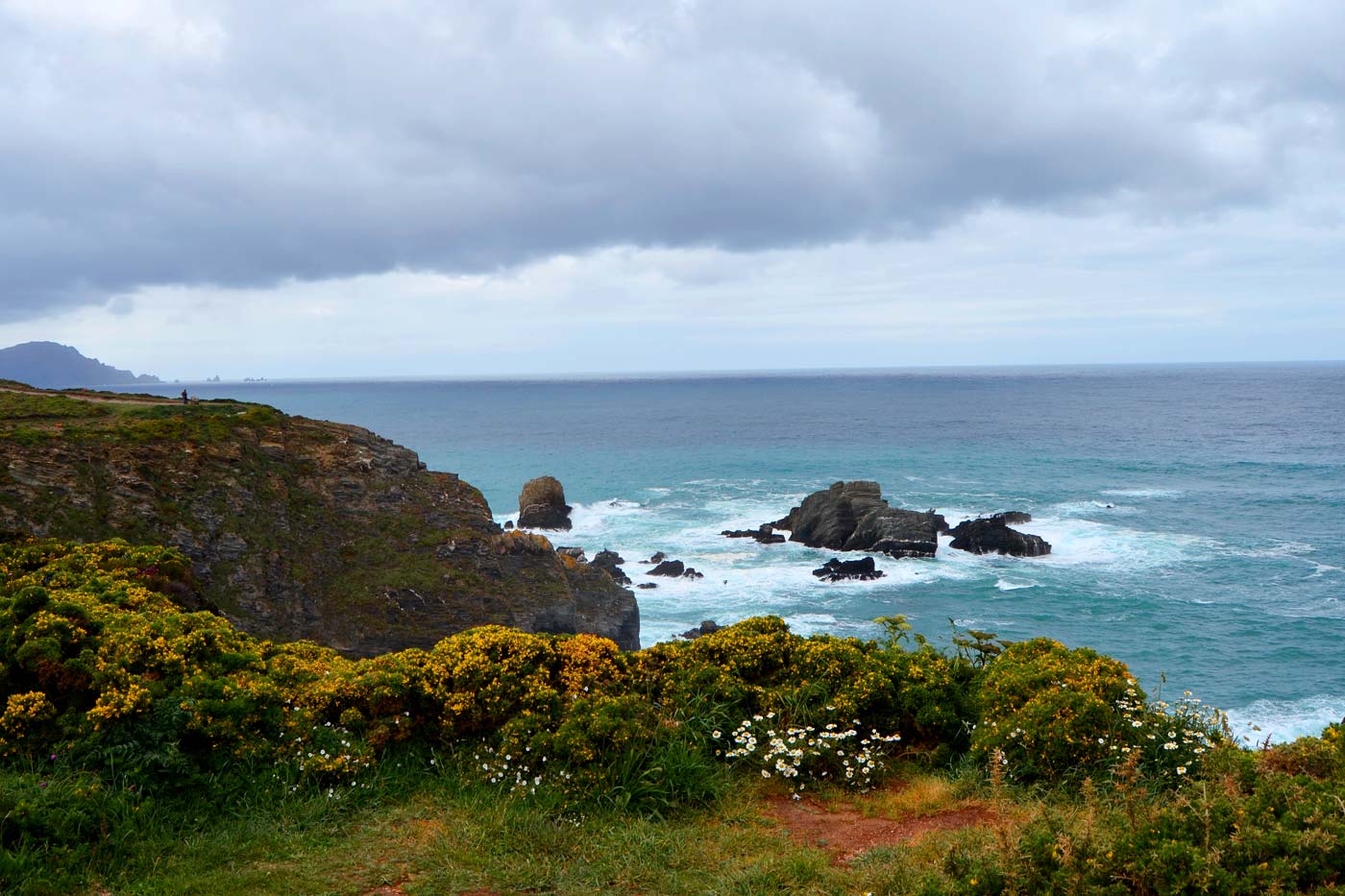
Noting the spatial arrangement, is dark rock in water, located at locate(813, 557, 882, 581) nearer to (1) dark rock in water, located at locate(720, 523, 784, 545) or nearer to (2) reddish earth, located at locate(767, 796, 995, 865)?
(1) dark rock in water, located at locate(720, 523, 784, 545)

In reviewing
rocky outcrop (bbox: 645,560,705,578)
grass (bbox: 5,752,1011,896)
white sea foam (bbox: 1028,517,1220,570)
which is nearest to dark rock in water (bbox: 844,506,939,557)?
white sea foam (bbox: 1028,517,1220,570)

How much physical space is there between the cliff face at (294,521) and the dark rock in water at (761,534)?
17.1m

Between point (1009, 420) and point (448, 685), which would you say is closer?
point (448, 685)

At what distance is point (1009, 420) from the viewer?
11894 cm

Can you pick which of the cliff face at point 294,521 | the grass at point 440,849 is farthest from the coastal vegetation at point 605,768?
the cliff face at point 294,521

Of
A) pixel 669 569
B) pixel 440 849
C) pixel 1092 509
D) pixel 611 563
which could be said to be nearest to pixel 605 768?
pixel 440 849

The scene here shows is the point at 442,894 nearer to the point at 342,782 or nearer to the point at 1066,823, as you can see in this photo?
the point at 342,782

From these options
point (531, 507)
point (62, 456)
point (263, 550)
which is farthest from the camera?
point (531, 507)

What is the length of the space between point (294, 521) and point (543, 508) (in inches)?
1043

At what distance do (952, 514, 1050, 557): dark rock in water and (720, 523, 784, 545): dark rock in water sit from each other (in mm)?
9807

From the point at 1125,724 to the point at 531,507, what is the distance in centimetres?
4854

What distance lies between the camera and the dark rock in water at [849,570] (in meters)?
40.1

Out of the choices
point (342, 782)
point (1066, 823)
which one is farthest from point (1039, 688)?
point (342, 782)

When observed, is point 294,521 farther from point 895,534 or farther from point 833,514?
point 895,534
